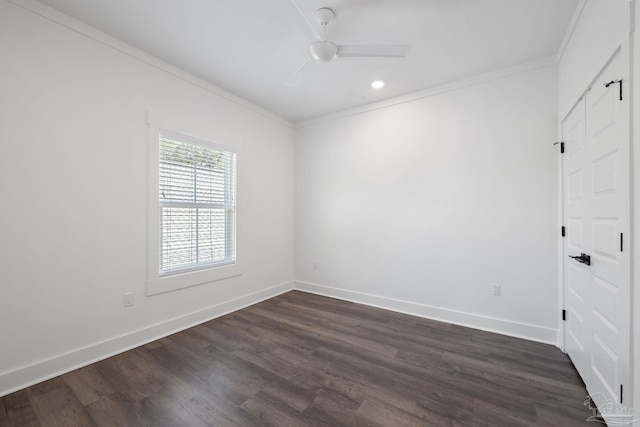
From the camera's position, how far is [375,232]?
3.60 metres

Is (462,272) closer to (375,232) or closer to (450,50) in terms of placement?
(375,232)

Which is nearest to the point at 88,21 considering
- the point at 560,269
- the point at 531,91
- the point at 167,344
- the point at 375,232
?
the point at 167,344

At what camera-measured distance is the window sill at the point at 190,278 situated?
8.61 ft

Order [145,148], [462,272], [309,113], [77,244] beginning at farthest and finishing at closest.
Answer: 1. [309,113]
2. [462,272]
3. [145,148]
4. [77,244]

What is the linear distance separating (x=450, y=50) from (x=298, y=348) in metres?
3.20

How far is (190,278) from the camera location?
9.61 feet

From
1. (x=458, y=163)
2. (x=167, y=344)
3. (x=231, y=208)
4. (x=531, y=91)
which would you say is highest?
(x=531, y=91)

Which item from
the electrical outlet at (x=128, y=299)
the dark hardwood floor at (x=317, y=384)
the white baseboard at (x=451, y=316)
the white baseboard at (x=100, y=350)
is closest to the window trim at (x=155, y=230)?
the electrical outlet at (x=128, y=299)

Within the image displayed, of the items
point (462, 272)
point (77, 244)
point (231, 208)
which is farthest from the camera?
point (231, 208)

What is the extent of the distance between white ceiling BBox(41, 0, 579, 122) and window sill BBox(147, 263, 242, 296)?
229 centimetres

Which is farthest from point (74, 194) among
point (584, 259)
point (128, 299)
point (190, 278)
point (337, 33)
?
point (584, 259)

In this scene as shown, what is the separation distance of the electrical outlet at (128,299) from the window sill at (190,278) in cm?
15

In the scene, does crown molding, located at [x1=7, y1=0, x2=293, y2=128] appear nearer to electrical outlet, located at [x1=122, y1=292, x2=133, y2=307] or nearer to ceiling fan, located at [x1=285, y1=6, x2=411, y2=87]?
ceiling fan, located at [x1=285, y1=6, x2=411, y2=87]

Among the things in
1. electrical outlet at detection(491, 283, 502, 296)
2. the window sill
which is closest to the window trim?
the window sill
